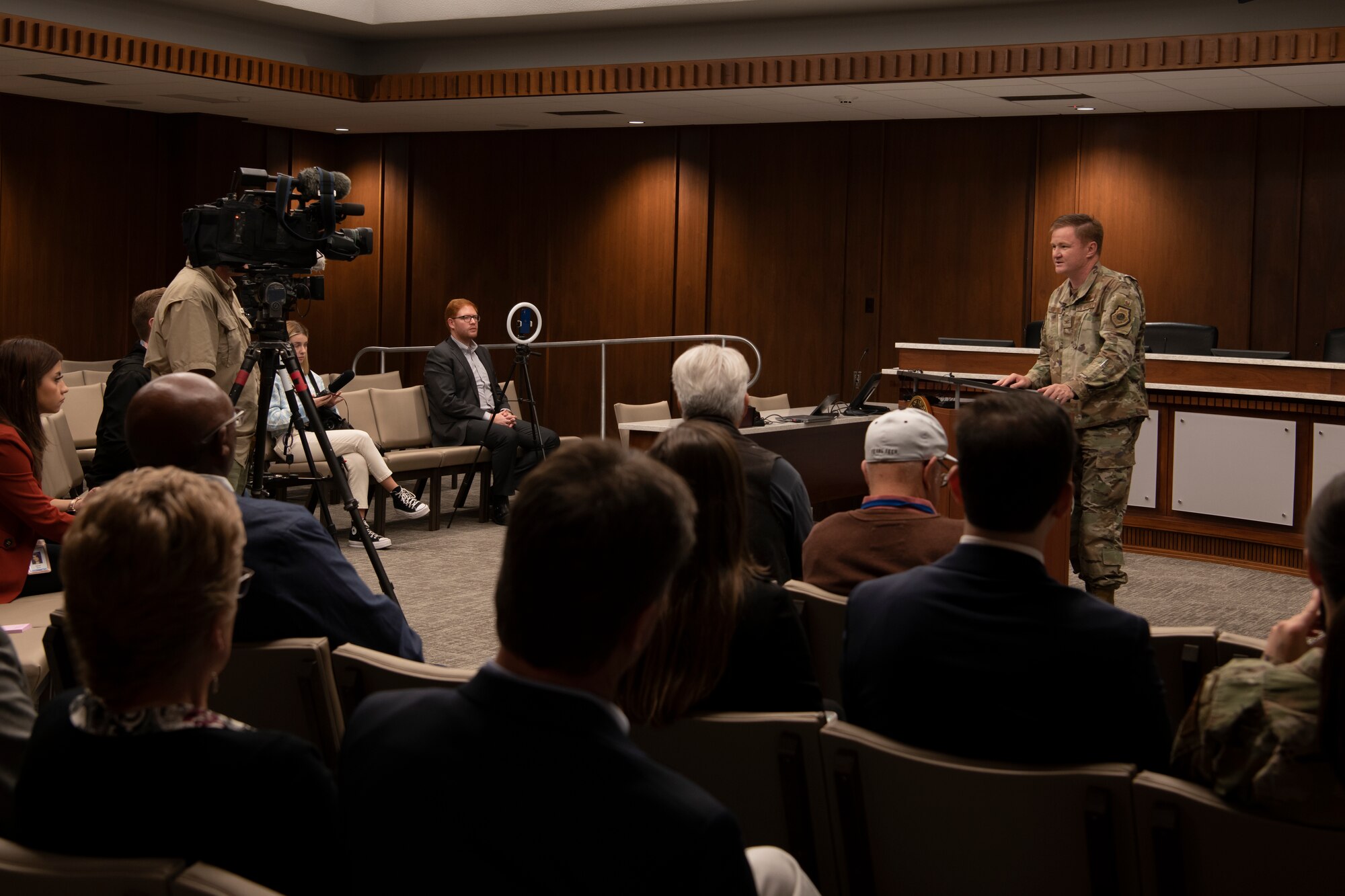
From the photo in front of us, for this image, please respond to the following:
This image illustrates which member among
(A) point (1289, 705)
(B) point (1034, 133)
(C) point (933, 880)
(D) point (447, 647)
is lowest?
(D) point (447, 647)

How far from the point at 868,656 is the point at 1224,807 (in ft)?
1.94

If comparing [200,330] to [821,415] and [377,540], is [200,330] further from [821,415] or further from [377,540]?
[821,415]

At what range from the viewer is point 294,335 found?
711 cm

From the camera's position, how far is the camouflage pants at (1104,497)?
509 cm

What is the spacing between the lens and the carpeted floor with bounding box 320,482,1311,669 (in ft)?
17.0

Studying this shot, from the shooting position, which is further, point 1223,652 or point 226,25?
point 226,25

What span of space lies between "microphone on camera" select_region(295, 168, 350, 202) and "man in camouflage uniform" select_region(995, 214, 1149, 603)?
267 centimetres

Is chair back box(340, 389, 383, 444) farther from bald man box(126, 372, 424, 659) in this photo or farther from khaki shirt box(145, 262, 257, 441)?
bald man box(126, 372, 424, 659)

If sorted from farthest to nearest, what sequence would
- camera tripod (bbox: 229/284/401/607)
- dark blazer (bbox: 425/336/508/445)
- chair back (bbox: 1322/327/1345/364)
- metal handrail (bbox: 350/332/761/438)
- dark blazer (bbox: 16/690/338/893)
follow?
metal handrail (bbox: 350/332/761/438) < dark blazer (bbox: 425/336/508/445) < chair back (bbox: 1322/327/1345/364) < camera tripod (bbox: 229/284/401/607) < dark blazer (bbox: 16/690/338/893)

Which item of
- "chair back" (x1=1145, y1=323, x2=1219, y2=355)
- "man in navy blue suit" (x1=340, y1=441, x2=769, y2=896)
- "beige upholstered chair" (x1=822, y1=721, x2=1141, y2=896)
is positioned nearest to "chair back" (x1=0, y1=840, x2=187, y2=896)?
"man in navy blue suit" (x1=340, y1=441, x2=769, y2=896)

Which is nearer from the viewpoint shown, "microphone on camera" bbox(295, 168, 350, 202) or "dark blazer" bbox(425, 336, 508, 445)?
"microphone on camera" bbox(295, 168, 350, 202)

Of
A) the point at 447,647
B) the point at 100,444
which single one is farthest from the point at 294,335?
the point at 447,647

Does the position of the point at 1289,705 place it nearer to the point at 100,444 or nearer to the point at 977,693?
the point at 977,693

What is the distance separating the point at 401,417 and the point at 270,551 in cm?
550
